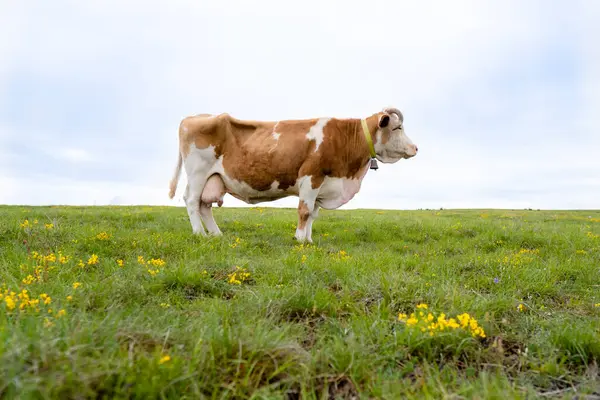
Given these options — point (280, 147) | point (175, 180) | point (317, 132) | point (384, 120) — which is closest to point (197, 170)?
point (175, 180)

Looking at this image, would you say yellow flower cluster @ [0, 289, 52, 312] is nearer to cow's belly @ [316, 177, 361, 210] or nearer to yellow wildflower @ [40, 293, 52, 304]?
yellow wildflower @ [40, 293, 52, 304]

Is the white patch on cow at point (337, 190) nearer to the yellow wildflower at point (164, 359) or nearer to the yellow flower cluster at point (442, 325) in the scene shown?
the yellow flower cluster at point (442, 325)

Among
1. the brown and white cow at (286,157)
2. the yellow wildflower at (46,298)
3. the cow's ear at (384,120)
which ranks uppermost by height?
the cow's ear at (384,120)

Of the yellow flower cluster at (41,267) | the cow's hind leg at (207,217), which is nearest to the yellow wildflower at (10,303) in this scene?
the yellow flower cluster at (41,267)

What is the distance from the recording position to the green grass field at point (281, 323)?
2135 millimetres

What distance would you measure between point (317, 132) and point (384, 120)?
1.54m

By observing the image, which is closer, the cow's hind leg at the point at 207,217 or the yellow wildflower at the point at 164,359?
the yellow wildflower at the point at 164,359

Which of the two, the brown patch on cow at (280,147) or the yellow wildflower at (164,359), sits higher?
the brown patch on cow at (280,147)

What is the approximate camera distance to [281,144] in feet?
28.1

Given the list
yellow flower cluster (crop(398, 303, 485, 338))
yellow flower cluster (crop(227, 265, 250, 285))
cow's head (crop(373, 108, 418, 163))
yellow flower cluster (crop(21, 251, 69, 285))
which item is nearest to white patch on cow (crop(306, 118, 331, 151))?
cow's head (crop(373, 108, 418, 163))

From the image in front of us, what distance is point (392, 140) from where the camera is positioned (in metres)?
8.94

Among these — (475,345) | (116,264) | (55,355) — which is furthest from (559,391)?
(116,264)

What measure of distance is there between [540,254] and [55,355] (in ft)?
28.0

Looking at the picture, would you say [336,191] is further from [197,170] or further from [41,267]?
[41,267]
